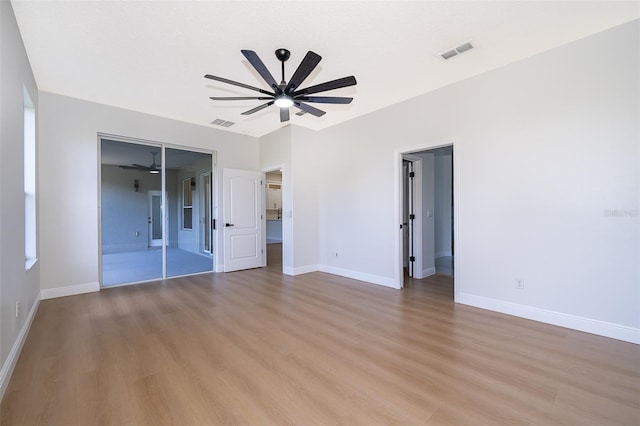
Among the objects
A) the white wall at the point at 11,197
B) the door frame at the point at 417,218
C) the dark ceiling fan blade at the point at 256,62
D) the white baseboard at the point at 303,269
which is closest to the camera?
the white wall at the point at 11,197

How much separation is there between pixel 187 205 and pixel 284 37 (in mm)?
6744

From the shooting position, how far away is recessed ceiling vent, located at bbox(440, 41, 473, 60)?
286 cm

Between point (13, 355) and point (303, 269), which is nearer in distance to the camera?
point (13, 355)

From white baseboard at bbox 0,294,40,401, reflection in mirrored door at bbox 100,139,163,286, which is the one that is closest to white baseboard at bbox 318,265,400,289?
reflection in mirrored door at bbox 100,139,163,286

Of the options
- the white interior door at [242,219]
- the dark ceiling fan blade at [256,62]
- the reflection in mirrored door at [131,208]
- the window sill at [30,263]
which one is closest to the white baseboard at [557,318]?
the dark ceiling fan blade at [256,62]

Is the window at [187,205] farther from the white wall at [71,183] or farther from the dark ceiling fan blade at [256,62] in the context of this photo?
the dark ceiling fan blade at [256,62]

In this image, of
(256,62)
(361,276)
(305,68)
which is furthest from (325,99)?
(361,276)

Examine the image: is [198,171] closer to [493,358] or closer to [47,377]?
[47,377]

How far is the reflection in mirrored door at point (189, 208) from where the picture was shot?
691 cm

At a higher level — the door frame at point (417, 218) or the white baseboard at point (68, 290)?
the door frame at point (417, 218)

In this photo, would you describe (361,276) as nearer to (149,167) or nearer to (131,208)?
(149,167)

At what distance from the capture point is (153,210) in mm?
6848

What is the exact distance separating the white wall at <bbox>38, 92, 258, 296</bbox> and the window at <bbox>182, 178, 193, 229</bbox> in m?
3.55

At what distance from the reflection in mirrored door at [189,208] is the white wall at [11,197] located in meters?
3.74
